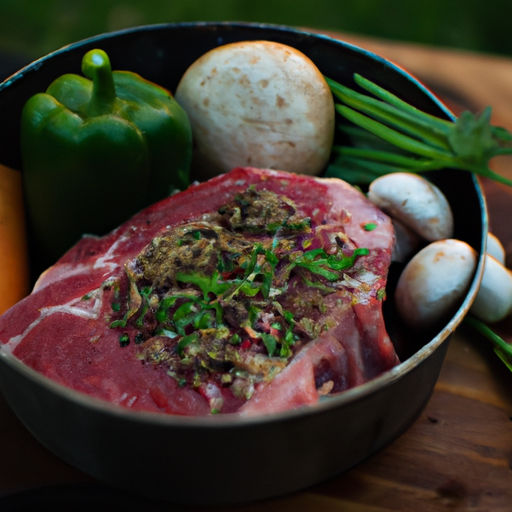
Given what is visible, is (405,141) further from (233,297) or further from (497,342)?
(233,297)

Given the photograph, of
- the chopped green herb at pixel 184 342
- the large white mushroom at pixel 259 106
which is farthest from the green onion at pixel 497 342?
the chopped green herb at pixel 184 342

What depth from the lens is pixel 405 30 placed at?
3.87 m

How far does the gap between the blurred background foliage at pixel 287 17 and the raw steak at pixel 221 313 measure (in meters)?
2.54

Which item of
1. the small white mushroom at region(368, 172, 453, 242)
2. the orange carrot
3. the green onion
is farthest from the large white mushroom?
the green onion

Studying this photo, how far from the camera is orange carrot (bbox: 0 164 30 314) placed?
1.50m

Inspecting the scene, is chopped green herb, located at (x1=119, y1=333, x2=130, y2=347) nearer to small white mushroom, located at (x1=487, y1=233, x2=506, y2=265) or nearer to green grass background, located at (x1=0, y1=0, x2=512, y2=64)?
small white mushroom, located at (x1=487, y1=233, x2=506, y2=265)

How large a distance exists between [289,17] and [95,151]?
2713 mm

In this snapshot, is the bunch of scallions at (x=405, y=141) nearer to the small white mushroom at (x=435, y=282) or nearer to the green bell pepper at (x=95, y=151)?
the small white mushroom at (x=435, y=282)

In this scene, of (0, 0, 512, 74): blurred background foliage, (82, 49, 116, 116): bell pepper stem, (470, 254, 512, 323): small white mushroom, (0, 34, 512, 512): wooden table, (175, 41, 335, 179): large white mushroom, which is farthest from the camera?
(0, 0, 512, 74): blurred background foliage

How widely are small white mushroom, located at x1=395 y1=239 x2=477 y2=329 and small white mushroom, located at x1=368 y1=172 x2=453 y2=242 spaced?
0.09m

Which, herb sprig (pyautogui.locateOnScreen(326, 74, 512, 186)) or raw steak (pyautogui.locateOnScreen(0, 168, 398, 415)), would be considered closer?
raw steak (pyautogui.locateOnScreen(0, 168, 398, 415))

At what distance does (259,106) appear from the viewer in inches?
68.9

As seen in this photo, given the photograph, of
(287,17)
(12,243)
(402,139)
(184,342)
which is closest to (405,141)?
(402,139)

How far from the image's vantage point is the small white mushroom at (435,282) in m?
1.44
